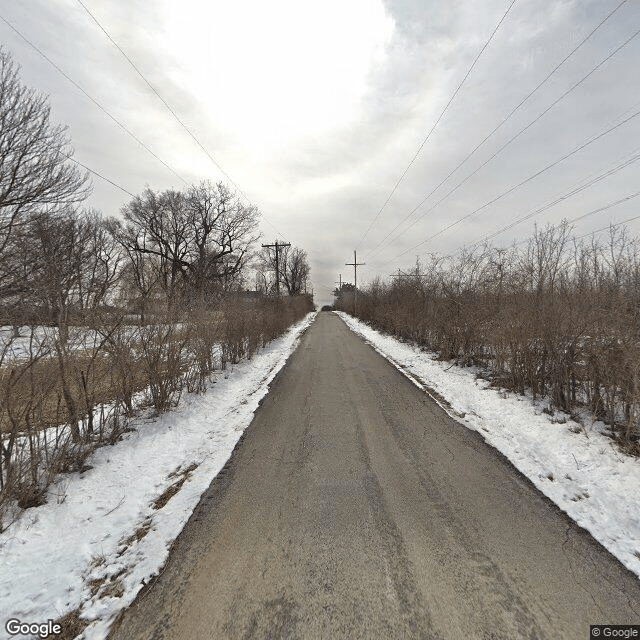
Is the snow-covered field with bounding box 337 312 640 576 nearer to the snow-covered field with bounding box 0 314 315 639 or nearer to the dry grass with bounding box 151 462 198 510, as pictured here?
the snow-covered field with bounding box 0 314 315 639

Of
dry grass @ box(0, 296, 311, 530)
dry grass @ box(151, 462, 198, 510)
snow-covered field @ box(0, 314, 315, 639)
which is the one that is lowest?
dry grass @ box(151, 462, 198, 510)

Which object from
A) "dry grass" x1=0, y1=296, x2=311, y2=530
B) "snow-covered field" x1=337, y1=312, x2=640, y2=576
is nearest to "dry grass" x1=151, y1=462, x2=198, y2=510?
"dry grass" x1=0, y1=296, x2=311, y2=530

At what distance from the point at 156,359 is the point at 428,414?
4.86 metres

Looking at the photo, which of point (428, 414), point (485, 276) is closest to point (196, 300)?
point (428, 414)

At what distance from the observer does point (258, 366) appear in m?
10.4

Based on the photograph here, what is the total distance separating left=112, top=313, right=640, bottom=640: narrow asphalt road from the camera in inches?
78.3

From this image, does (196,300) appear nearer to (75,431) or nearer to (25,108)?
(75,431)

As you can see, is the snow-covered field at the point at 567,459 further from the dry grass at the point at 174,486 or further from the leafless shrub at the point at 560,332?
the dry grass at the point at 174,486

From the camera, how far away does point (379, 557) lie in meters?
2.50

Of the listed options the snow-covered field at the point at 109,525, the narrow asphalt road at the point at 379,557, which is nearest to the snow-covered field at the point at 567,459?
the narrow asphalt road at the point at 379,557

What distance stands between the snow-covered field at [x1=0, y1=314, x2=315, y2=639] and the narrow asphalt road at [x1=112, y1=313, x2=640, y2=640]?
0.62 ft

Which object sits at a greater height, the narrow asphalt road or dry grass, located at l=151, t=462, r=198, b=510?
the narrow asphalt road

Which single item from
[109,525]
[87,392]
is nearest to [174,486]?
[109,525]

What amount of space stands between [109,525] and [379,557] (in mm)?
2414
